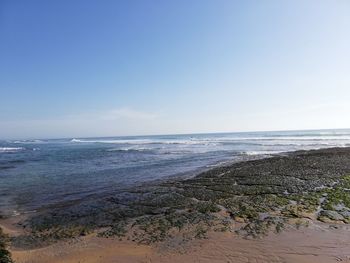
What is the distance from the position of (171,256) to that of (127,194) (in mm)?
7239

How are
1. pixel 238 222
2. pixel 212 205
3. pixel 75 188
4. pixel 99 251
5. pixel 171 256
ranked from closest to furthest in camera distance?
pixel 171 256 → pixel 99 251 → pixel 238 222 → pixel 212 205 → pixel 75 188

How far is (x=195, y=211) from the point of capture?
408 inches

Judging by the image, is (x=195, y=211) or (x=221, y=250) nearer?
(x=221, y=250)

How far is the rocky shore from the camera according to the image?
27.5ft

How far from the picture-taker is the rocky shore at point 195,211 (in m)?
8.38

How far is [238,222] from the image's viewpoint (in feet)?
29.5

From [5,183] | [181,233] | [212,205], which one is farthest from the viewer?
[5,183]

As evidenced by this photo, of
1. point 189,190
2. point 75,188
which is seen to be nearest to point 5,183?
point 75,188

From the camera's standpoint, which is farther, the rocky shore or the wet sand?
the rocky shore

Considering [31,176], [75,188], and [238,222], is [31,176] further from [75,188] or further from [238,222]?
[238,222]

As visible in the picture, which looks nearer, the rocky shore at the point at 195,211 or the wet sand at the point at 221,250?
the wet sand at the point at 221,250

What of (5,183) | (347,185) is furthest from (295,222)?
(5,183)

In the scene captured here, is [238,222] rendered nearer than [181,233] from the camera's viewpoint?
No

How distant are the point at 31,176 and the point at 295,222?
60.7ft
